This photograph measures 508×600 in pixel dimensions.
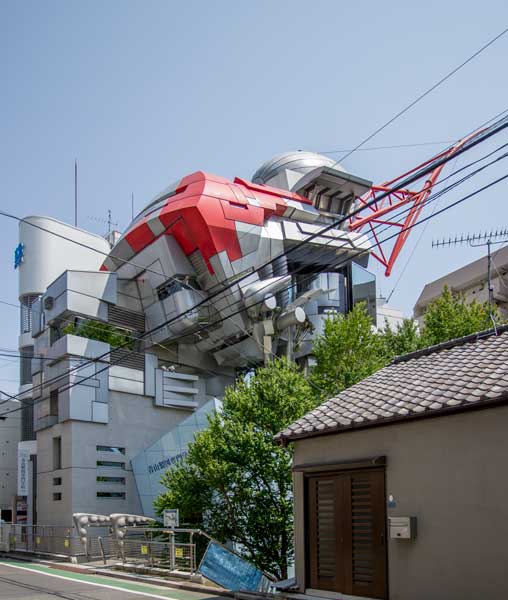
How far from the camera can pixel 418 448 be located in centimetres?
1220

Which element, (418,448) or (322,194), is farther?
(322,194)

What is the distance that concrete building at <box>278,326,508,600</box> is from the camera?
431 inches

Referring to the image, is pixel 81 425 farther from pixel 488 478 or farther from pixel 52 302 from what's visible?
pixel 488 478

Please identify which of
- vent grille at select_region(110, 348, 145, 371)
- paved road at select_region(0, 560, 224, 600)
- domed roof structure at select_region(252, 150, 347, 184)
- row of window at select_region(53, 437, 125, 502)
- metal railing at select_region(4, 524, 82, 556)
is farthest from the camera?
domed roof structure at select_region(252, 150, 347, 184)

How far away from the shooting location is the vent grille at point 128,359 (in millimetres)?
41219

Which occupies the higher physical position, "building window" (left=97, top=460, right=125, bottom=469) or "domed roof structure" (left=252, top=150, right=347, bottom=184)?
"domed roof structure" (left=252, top=150, right=347, bottom=184)

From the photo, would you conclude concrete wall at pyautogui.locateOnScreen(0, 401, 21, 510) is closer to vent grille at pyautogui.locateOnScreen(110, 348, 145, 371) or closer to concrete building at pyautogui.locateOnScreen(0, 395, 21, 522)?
concrete building at pyautogui.locateOnScreen(0, 395, 21, 522)

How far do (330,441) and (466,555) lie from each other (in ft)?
12.3

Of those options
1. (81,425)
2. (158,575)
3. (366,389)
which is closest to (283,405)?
(158,575)

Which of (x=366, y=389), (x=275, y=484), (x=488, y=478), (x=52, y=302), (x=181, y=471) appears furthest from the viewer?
(x=52, y=302)

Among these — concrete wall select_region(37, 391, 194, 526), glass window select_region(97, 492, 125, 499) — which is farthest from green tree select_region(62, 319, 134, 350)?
glass window select_region(97, 492, 125, 499)

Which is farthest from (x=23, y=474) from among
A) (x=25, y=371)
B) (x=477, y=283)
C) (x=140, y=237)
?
(x=477, y=283)

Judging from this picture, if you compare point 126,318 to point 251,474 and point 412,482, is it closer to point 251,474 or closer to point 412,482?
point 251,474

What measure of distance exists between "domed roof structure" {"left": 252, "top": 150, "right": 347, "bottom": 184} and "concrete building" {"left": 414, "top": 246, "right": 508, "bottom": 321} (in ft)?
55.1
